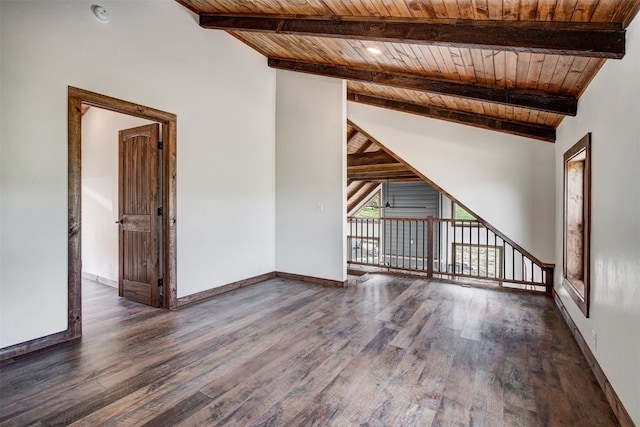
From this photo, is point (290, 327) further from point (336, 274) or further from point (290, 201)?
point (290, 201)

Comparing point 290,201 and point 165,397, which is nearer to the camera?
point 165,397

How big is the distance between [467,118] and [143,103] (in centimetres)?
426

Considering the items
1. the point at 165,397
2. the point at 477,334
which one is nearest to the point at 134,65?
the point at 165,397

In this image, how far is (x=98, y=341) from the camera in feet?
9.06

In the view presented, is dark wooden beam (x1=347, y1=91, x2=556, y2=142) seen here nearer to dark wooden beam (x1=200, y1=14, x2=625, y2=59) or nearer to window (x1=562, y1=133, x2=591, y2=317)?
window (x1=562, y1=133, x2=591, y2=317)

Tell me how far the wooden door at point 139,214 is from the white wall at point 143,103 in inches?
11.7

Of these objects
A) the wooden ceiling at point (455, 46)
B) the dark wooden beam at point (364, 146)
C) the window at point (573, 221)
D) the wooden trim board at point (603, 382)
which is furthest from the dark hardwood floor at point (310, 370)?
the dark wooden beam at point (364, 146)

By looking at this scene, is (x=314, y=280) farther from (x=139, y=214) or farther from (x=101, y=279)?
(x=101, y=279)

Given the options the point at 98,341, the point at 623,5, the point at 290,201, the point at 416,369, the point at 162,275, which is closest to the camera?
the point at 623,5

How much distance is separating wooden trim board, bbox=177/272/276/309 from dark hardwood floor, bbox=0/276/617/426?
18 centimetres

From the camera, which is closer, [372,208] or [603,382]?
[603,382]

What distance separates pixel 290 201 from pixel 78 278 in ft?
9.68

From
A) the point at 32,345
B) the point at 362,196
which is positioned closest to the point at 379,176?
the point at 362,196

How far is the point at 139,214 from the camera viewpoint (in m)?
3.84
